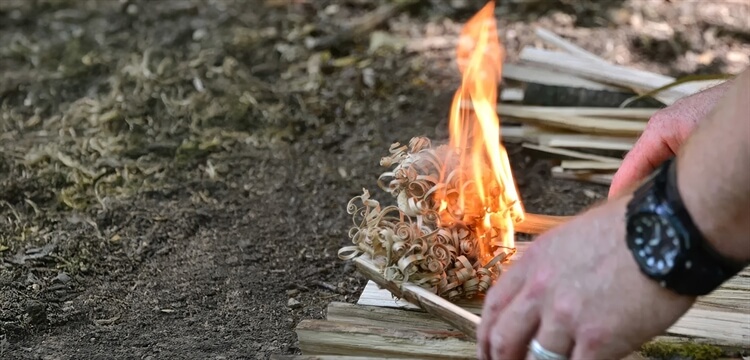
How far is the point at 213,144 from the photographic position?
383 cm

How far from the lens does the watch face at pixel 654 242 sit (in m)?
1.64

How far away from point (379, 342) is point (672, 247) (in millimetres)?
863

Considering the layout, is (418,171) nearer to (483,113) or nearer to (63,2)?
(483,113)

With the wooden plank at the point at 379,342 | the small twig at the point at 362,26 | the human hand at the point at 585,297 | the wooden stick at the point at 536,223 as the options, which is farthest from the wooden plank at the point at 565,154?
the human hand at the point at 585,297

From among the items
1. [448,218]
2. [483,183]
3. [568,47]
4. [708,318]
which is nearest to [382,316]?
[448,218]

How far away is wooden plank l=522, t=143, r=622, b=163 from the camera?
11.9 ft

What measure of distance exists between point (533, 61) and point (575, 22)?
4.10 ft

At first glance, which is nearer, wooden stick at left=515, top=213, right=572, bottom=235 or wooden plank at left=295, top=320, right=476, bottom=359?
wooden plank at left=295, top=320, right=476, bottom=359

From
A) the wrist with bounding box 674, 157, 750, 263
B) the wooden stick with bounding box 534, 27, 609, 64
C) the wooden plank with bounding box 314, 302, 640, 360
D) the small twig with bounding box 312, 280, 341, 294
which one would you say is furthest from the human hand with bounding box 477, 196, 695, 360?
the wooden stick with bounding box 534, 27, 609, 64

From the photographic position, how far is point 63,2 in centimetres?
536

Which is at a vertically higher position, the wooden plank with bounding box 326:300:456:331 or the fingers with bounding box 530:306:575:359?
the fingers with bounding box 530:306:575:359

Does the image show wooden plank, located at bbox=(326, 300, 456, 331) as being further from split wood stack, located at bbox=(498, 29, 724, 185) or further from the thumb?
split wood stack, located at bbox=(498, 29, 724, 185)

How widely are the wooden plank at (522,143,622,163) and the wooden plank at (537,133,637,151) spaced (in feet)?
0.07

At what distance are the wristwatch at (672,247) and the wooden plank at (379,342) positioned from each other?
68 cm
